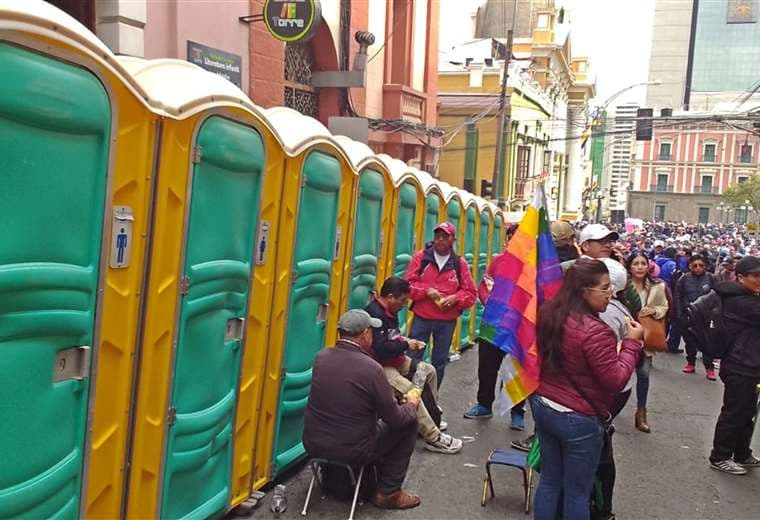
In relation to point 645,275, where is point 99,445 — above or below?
below

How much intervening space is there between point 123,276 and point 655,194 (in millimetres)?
94905

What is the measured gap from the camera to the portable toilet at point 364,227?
5520mm

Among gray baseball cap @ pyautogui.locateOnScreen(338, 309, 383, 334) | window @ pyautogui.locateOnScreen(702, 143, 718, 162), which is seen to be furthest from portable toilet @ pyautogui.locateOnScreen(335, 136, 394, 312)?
window @ pyautogui.locateOnScreen(702, 143, 718, 162)

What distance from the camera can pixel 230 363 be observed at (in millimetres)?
4016

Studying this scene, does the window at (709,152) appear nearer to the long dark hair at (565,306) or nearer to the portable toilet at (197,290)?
the long dark hair at (565,306)

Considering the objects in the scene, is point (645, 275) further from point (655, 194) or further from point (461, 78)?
point (655, 194)

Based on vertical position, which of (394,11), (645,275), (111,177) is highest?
(394,11)

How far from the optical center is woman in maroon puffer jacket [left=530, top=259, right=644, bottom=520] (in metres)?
3.44

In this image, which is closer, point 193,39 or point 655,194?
point 193,39

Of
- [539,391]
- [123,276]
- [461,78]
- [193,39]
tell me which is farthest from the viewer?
[461,78]

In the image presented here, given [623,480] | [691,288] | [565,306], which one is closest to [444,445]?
[623,480]

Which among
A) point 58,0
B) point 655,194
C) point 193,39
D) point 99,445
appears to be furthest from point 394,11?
point 655,194

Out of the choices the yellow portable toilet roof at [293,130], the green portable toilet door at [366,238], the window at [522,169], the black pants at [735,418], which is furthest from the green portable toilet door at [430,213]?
the window at [522,169]

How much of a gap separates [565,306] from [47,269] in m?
2.28
